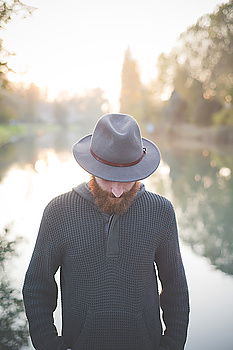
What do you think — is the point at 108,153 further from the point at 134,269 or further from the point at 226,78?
the point at 226,78

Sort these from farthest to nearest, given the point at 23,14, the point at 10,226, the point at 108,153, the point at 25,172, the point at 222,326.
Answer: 1. the point at 25,172
2. the point at 10,226
3. the point at 23,14
4. the point at 222,326
5. the point at 108,153

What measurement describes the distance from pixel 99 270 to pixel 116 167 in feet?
1.43

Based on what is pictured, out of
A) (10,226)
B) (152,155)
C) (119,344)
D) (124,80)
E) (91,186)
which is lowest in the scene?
(124,80)

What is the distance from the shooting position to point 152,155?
1.88 meters

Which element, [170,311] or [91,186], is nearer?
[91,186]

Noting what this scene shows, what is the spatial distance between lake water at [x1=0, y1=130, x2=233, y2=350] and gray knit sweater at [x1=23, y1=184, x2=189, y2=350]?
6.31ft

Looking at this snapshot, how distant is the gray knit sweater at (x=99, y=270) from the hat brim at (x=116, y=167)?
0.13 m

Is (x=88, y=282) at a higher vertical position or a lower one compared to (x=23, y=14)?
lower

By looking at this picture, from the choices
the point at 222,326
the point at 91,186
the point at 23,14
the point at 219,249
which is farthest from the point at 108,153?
the point at 219,249

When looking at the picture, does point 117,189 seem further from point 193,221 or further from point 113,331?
point 193,221

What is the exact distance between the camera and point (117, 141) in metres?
1.73

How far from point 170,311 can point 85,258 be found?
1.63 feet

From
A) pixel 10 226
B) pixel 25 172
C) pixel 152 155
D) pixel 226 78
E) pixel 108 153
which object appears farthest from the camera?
pixel 226 78

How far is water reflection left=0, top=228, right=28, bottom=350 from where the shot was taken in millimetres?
3473
